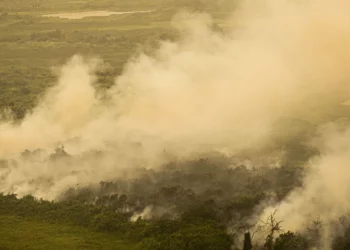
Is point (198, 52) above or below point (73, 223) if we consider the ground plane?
above

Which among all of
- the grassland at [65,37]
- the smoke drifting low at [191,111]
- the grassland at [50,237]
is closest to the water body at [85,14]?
the grassland at [65,37]

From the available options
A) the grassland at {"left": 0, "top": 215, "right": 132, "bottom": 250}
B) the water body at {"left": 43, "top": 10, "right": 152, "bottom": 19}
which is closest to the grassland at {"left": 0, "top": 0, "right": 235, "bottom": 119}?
the water body at {"left": 43, "top": 10, "right": 152, "bottom": 19}

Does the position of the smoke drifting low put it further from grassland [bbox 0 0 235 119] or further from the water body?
the water body

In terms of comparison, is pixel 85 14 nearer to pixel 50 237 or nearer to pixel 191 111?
pixel 191 111

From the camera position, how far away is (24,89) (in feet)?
330

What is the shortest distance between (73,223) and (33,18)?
112161mm

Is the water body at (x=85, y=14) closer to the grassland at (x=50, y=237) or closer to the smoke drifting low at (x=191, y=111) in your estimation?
the smoke drifting low at (x=191, y=111)

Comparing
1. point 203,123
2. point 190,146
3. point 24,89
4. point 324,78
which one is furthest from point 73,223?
point 24,89

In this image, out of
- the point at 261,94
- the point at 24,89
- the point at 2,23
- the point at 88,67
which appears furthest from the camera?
the point at 2,23

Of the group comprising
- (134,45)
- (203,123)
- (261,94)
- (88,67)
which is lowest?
(203,123)

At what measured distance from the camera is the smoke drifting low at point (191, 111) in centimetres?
6191

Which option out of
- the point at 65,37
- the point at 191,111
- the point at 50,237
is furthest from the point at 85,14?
the point at 50,237

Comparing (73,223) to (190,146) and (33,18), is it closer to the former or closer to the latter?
(190,146)

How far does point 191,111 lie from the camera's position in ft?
250
